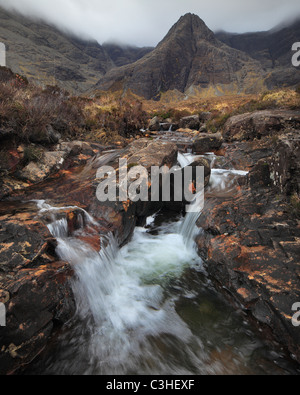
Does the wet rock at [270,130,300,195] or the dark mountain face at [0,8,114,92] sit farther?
the dark mountain face at [0,8,114,92]

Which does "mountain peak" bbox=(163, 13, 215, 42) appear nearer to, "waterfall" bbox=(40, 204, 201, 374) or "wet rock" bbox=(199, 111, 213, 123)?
"wet rock" bbox=(199, 111, 213, 123)

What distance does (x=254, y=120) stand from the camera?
11.1m

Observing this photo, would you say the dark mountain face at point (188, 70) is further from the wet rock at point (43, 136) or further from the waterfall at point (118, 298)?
the waterfall at point (118, 298)

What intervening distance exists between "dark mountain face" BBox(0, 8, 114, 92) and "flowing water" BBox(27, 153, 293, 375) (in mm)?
66304

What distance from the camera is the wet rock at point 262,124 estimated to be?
998 centimetres

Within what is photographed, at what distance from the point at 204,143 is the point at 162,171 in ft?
19.5

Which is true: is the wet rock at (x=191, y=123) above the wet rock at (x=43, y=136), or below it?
above

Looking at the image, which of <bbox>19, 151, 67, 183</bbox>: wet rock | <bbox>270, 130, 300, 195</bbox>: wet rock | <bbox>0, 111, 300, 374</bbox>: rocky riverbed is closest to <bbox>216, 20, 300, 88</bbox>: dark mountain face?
<bbox>270, 130, 300, 195</bbox>: wet rock

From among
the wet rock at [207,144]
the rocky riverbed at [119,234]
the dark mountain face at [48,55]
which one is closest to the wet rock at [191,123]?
the wet rock at [207,144]

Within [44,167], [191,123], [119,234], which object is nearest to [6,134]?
[44,167]

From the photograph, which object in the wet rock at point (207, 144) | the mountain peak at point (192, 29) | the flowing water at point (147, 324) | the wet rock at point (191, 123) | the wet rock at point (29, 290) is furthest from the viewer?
the mountain peak at point (192, 29)

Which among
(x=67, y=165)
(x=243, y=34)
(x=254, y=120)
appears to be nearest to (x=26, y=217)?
(x=67, y=165)

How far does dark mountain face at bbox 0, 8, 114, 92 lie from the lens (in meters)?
86.3

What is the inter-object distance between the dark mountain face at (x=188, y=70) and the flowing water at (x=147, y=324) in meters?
102
